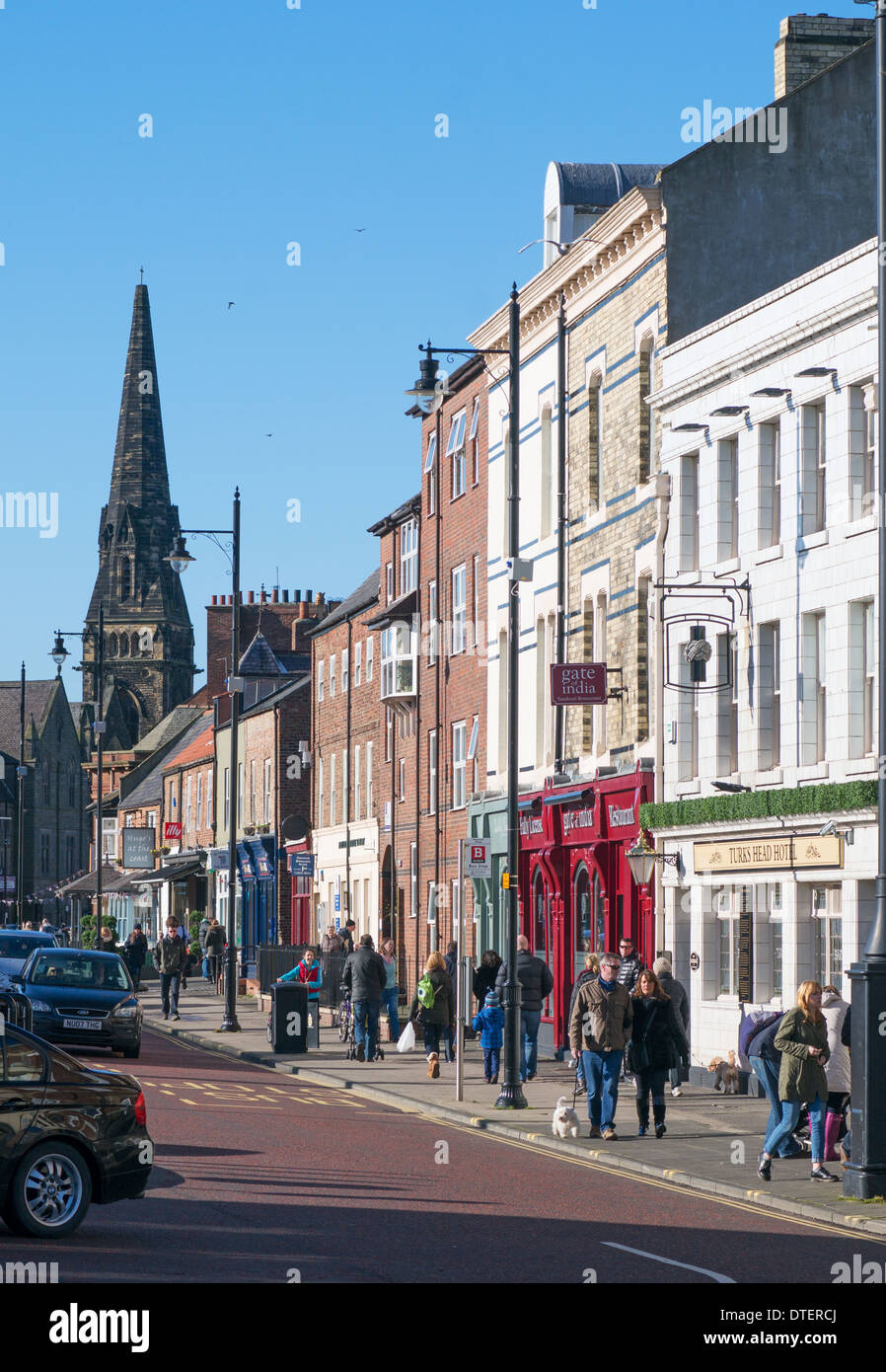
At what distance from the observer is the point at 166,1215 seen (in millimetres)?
14656

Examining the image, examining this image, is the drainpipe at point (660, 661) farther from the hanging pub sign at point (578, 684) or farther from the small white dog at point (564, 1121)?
the small white dog at point (564, 1121)

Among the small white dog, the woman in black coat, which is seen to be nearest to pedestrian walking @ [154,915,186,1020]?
the woman in black coat

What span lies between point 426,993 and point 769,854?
5571mm

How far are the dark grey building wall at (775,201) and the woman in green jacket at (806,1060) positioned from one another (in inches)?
591

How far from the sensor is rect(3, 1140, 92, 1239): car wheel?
12914 millimetres

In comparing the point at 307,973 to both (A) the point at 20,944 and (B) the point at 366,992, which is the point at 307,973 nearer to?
(A) the point at 20,944

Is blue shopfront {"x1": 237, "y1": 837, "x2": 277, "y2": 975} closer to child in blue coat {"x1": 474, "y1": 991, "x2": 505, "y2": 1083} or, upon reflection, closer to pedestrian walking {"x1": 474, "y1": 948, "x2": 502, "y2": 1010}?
pedestrian walking {"x1": 474, "y1": 948, "x2": 502, "y2": 1010}

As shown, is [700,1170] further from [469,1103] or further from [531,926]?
[531,926]

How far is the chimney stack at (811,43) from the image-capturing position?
33.8 metres

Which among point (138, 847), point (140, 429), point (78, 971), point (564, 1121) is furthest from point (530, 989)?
point (140, 429)

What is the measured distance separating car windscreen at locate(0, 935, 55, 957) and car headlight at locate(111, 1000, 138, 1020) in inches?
339

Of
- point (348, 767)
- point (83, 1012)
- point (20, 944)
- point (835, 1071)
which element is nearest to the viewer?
point (835, 1071)

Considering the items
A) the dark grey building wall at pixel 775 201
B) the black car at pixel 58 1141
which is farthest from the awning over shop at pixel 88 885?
the black car at pixel 58 1141

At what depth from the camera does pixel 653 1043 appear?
21.3 metres
